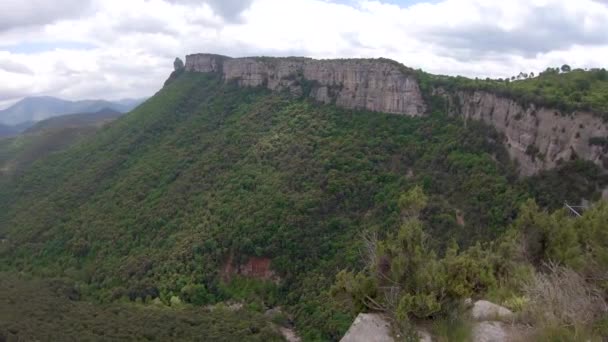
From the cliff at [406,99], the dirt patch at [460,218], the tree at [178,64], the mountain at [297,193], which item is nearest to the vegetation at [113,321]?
the mountain at [297,193]

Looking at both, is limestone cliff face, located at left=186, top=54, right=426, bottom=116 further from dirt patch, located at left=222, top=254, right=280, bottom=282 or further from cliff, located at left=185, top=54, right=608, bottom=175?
dirt patch, located at left=222, top=254, right=280, bottom=282

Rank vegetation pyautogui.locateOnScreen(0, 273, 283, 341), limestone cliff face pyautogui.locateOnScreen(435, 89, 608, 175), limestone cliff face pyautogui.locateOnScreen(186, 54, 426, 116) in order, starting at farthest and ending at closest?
limestone cliff face pyautogui.locateOnScreen(186, 54, 426, 116)
vegetation pyautogui.locateOnScreen(0, 273, 283, 341)
limestone cliff face pyautogui.locateOnScreen(435, 89, 608, 175)

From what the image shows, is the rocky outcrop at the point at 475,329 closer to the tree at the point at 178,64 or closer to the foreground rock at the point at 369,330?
the foreground rock at the point at 369,330

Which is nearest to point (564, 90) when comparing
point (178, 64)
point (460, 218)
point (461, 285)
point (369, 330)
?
point (460, 218)

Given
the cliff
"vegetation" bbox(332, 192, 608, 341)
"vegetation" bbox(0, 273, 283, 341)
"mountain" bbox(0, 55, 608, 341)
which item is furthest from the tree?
"vegetation" bbox(332, 192, 608, 341)

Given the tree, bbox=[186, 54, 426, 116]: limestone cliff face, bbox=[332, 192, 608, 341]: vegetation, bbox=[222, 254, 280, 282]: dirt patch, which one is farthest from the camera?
the tree

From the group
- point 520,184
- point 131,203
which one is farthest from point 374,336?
point 131,203
